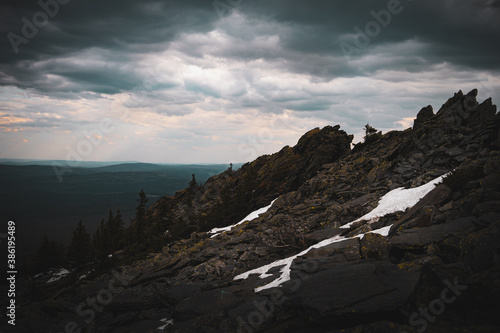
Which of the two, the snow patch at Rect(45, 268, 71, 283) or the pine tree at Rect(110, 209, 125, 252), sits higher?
the pine tree at Rect(110, 209, 125, 252)

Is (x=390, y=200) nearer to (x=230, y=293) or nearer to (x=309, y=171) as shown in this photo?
(x=230, y=293)

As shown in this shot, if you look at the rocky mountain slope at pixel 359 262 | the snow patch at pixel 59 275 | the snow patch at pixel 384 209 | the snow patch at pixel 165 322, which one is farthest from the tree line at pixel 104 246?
the snow patch at pixel 165 322

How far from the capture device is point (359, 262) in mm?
14055

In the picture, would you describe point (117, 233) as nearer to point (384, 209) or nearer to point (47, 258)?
point (47, 258)

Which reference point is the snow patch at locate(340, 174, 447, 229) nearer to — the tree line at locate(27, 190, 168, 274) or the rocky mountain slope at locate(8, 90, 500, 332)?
the rocky mountain slope at locate(8, 90, 500, 332)

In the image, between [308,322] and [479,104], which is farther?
[479,104]

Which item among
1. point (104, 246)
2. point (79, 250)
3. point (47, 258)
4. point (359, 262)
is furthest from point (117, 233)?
point (359, 262)

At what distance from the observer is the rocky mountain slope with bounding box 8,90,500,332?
8367mm

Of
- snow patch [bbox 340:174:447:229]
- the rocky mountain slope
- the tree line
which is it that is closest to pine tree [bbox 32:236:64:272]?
the tree line

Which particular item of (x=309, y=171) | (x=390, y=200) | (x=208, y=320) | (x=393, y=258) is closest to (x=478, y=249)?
(x=393, y=258)

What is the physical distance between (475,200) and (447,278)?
9.68 meters

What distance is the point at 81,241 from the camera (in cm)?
6506

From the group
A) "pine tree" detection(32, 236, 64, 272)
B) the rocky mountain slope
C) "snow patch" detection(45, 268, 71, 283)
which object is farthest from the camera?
"pine tree" detection(32, 236, 64, 272)

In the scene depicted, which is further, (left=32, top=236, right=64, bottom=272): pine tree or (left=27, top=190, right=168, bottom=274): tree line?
(left=32, top=236, right=64, bottom=272): pine tree
